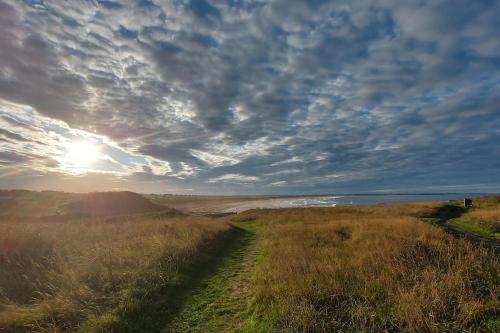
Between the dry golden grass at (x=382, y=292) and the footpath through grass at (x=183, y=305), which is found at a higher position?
the dry golden grass at (x=382, y=292)

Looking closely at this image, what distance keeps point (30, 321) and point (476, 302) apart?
11245mm

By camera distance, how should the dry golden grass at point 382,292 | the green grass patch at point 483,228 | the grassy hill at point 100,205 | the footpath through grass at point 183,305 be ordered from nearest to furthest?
the dry golden grass at point 382,292 < the footpath through grass at point 183,305 < the green grass patch at point 483,228 < the grassy hill at point 100,205

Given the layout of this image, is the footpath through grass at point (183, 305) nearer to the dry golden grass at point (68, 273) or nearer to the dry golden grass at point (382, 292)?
the dry golden grass at point (68, 273)

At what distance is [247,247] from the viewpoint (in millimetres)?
19219

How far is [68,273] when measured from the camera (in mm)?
9977

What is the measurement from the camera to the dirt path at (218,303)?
7492mm

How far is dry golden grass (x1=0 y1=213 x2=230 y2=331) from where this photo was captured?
742 centimetres

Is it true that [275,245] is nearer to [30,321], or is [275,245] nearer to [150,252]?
[150,252]

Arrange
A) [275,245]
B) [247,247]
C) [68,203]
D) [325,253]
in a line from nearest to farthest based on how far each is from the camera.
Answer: [325,253] → [275,245] → [247,247] → [68,203]

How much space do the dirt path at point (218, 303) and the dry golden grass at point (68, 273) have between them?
1.66 m

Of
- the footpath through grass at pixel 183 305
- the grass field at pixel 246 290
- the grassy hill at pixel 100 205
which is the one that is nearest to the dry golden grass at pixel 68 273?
the grass field at pixel 246 290

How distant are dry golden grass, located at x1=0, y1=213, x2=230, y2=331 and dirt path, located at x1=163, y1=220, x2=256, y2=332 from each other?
1.66m

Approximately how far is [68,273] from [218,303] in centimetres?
567

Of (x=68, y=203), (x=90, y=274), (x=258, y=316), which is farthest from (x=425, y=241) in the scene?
(x=68, y=203)
